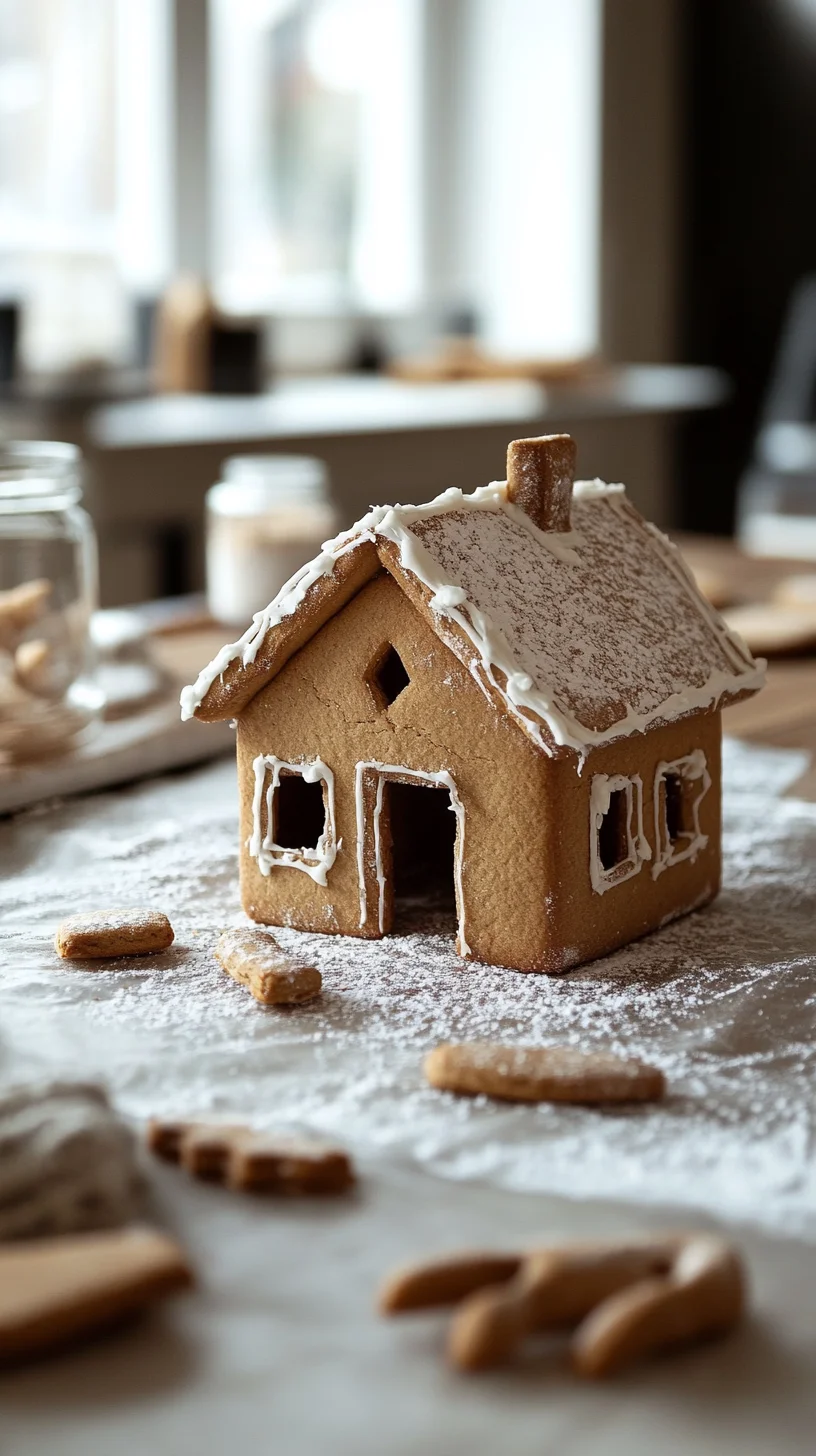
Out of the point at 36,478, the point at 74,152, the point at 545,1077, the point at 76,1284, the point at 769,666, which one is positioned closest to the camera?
the point at 76,1284

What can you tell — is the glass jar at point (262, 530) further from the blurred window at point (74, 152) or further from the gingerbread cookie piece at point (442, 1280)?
the gingerbread cookie piece at point (442, 1280)

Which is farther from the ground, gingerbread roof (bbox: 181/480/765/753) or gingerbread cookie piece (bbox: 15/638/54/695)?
gingerbread roof (bbox: 181/480/765/753)

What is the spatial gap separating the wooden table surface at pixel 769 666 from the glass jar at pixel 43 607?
23cm

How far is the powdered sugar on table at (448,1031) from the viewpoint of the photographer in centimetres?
75

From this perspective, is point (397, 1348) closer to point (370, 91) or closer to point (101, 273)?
point (101, 273)

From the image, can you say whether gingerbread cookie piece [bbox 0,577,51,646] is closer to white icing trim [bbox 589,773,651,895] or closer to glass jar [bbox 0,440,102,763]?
glass jar [bbox 0,440,102,763]

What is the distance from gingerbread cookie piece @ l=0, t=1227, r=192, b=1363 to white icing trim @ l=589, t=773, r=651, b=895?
431 millimetres

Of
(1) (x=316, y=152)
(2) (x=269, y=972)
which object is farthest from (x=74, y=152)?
(2) (x=269, y=972)

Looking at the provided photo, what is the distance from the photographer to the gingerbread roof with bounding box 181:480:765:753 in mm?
938

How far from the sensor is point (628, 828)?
1.03 meters

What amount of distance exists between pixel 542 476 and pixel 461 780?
214 mm

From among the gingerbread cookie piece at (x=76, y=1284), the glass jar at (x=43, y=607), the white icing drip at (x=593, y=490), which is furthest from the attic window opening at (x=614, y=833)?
the glass jar at (x=43, y=607)

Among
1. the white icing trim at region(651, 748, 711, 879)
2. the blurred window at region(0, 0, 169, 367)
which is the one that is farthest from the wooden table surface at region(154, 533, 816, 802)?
the blurred window at region(0, 0, 169, 367)

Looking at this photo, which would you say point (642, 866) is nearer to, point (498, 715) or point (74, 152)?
point (498, 715)
